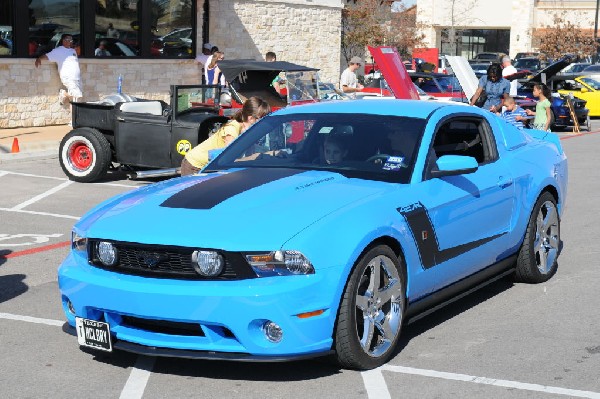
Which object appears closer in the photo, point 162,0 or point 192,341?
point 192,341

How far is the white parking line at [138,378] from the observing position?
219 inches

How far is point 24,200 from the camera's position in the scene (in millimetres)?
12945

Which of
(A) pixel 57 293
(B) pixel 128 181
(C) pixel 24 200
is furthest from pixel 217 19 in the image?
(A) pixel 57 293

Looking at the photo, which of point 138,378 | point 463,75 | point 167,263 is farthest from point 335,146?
point 463,75

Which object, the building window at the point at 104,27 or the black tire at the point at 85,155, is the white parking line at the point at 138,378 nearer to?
the black tire at the point at 85,155

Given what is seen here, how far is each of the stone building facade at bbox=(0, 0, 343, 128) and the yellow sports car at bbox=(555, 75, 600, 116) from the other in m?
7.59

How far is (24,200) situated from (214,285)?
805 cm

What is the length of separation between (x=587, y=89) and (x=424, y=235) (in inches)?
999

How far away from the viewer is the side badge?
14.1m

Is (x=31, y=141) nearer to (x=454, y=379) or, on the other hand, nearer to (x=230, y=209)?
(x=230, y=209)

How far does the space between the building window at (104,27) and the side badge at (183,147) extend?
9.32 m

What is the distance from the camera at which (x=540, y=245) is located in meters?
8.23

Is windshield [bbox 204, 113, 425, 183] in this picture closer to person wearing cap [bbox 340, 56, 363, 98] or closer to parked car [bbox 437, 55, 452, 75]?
person wearing cap [bbox 340, 56, 363, 98]

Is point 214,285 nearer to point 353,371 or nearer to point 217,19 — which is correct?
point 353,371
